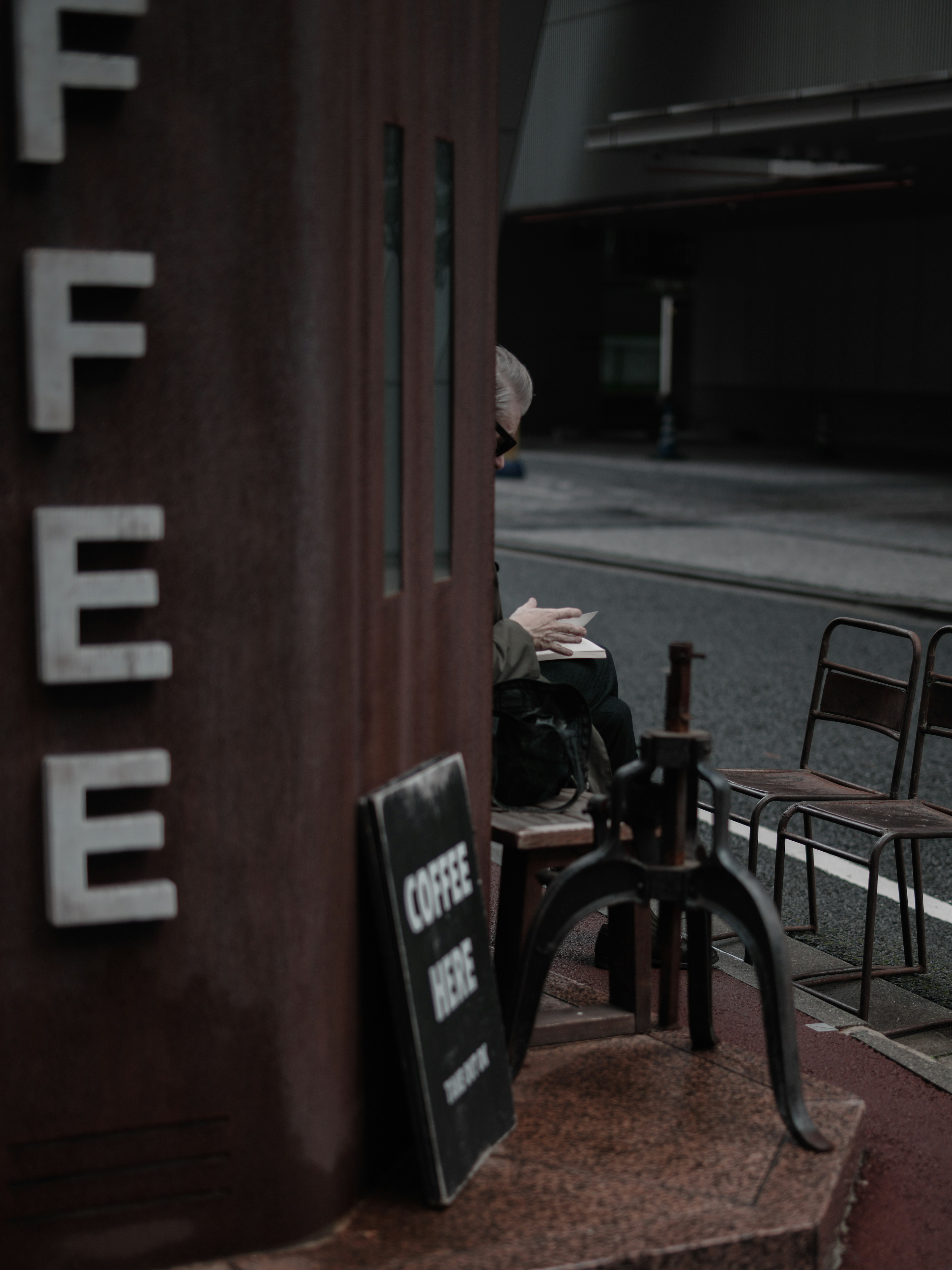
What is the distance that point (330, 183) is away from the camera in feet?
8.21

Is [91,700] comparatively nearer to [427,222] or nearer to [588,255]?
[427,222]

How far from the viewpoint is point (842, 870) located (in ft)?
19.1

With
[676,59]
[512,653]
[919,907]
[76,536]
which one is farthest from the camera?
[676,59]

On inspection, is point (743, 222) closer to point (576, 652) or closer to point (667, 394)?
point (667, 394)

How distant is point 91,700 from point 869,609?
10.2 metres

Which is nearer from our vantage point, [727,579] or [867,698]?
[867,698]

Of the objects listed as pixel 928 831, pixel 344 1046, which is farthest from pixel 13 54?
pixel 928 831

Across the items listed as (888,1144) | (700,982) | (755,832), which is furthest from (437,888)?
(755,832)

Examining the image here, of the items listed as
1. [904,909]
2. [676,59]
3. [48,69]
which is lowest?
[904,909]

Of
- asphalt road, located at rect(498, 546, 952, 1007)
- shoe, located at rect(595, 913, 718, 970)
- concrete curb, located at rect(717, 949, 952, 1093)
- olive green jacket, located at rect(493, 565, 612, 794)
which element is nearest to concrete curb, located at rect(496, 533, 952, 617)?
asphalt road, located at rect(498, 546, 952, 1007)

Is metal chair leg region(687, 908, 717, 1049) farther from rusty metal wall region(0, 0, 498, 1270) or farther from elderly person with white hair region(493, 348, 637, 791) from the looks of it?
rusty metal wall region(0, 0, 498, 1270)

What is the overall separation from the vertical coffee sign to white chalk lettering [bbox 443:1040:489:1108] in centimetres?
65

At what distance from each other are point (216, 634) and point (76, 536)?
0.28m

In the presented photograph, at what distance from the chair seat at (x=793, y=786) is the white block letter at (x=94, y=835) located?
2.50 m
